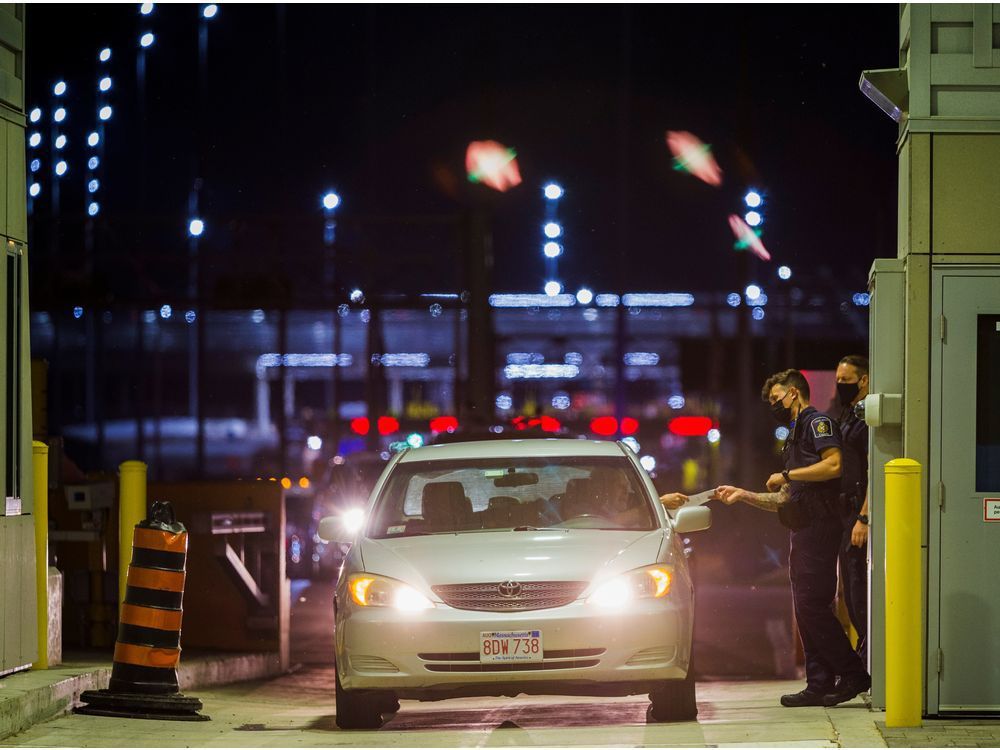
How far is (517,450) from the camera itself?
29.0ft

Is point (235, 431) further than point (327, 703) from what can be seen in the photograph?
Yes

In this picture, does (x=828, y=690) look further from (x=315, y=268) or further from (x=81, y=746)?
(x=315, y=268)

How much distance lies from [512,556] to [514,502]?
39.5 inches

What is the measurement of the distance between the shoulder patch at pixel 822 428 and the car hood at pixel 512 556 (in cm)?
109

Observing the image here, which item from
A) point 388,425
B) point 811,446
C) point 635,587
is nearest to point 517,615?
point 635,587

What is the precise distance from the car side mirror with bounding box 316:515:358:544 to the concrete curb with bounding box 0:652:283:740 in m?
1.74

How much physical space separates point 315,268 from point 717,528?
13.9m

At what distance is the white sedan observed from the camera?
7.38m

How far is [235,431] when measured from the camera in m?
82.1

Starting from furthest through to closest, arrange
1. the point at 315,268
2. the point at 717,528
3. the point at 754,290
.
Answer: the point at 754,290 < the point at 315,268 < the point at 717,528

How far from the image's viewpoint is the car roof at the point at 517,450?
28.8 feet

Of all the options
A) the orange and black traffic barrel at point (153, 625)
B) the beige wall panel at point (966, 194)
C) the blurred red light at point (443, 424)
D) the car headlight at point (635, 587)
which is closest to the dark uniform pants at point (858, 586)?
the car headlight at point (635, 587)

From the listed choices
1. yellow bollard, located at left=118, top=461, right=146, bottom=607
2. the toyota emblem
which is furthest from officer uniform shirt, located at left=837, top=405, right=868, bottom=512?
yellow bollard, located at left=118, top=461, right=146, bottom=607

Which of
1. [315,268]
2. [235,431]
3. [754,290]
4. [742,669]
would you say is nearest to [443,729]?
[742,669]
